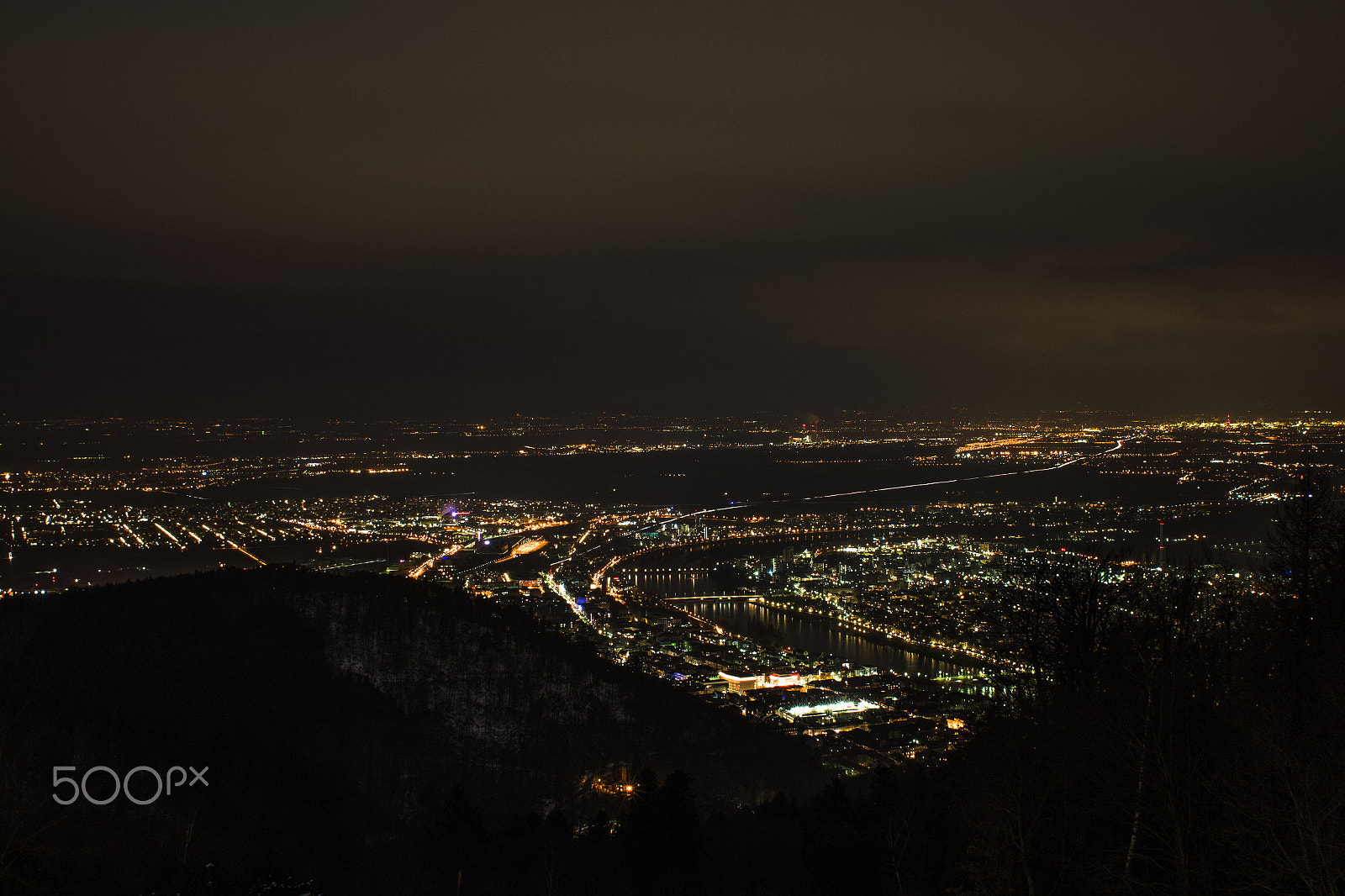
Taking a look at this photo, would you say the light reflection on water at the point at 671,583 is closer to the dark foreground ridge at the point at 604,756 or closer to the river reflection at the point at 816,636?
the river reflection at the point at 816,636

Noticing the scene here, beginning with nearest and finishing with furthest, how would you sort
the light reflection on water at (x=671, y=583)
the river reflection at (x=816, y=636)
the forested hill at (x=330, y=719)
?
the forested hill at (x=330, y=719)
the river reflection at (x=816, y=636)
the light reflection on water at (x=671, y=583)

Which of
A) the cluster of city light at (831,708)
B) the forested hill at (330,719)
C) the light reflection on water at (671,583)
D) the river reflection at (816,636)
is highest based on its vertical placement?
the forested hill at (330,719)

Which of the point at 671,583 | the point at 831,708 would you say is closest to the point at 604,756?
the point at 831,708

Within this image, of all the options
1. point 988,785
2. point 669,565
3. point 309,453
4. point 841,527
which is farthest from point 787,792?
point 309,453

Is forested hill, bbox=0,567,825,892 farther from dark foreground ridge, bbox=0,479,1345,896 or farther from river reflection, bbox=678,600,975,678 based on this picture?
river reflection, bbox=678,600,975,678

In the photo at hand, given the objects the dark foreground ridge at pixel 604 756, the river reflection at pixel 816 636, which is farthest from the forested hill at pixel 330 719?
the river reflection at pixel 816 636

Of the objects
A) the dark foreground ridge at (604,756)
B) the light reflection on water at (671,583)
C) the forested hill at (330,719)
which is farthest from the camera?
the light reflection on water at (671,583)
